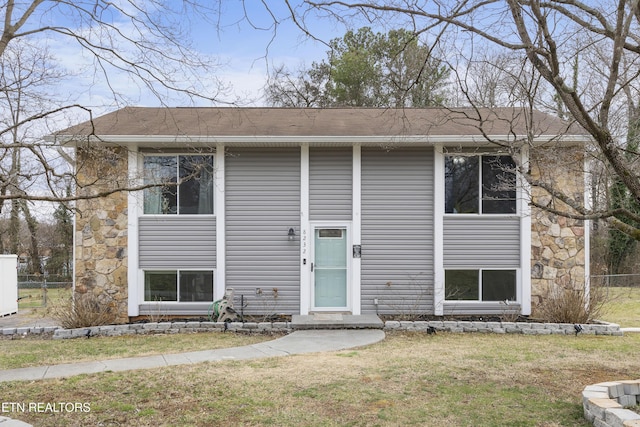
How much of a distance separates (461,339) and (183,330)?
4.89 m

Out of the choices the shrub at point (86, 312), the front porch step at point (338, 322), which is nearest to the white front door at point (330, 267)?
the front porch step at point (338, 322)

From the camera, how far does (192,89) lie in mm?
5883

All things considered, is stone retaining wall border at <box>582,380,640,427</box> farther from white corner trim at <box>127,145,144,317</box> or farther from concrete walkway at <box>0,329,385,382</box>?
white corner trim at <box>127,145,144,317</box>

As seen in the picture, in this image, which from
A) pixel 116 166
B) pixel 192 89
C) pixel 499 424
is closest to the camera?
pixel 499 424

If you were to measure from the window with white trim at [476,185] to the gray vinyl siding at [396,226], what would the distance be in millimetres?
425

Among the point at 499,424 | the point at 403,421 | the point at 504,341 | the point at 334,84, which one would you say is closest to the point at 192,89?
the point at 403,421

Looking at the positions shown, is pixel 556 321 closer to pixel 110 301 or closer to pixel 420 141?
pixel 420 141

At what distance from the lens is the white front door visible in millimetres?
10648

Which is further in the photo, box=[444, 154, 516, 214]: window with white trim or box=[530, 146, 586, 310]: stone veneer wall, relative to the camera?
box=[444, 154, 516, 214]: window with white trim

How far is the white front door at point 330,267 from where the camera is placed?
10.6 m

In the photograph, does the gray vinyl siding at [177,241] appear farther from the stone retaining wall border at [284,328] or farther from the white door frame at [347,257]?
the white door frame at [347,257]

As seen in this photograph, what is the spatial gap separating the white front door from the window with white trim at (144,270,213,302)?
2192 mm

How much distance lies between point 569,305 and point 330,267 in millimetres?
4521

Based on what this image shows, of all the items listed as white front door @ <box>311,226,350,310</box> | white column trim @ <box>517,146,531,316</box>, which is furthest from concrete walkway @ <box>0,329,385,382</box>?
white column trim @ <box>517,146,531,316</box>
